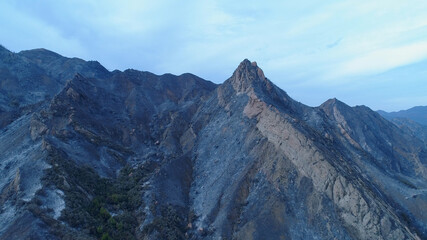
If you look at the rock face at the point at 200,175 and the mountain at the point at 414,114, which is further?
the mountain at the point at 414,114

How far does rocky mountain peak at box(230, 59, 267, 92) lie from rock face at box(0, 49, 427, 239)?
0.62ft

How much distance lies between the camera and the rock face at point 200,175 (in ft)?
69.8

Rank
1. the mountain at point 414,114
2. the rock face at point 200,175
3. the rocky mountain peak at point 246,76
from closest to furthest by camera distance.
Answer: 1. the rock face at point 200,175
2. the rocky mountain peak at point 246,76
3. the mountain at point 414,114

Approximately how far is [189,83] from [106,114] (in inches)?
794

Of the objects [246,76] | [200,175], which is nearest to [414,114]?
[246,76]

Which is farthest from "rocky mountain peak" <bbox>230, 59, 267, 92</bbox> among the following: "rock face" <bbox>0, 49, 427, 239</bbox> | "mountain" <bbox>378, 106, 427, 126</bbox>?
"mountain" <bbox>378, 106, 427, 126</bbox>

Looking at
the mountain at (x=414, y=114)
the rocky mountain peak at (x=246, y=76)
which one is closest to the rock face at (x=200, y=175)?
the rocky mountain peak at (x=246, y=76)

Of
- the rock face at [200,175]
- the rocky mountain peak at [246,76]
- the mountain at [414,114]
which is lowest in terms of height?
Result: the rock face at [200,175]

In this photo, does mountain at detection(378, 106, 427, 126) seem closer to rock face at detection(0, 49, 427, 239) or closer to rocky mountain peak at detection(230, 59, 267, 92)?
rocky mountain peak at detection(230, 59, 267, 92)

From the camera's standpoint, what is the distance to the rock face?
21266 millimetres

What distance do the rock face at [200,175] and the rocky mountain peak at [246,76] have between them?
7.5 inches

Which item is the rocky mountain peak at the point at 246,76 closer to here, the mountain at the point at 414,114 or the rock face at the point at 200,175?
the rock face at the point at 200,175

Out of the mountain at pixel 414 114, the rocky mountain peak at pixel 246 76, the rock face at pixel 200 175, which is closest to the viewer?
the rock face at pixel 200 175

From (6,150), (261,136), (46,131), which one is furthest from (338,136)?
(6,150)
